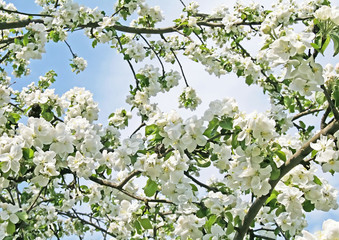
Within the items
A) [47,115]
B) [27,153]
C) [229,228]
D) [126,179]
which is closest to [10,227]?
[27,153]

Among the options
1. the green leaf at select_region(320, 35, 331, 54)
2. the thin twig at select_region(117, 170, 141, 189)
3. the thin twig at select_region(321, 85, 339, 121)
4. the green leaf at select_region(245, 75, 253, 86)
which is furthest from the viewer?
the green leaf at select_region(245, 75, 253, 86)

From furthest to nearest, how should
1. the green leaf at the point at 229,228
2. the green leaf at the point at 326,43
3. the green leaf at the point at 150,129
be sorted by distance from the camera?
1. the green leaf at the point at 229,228
2. the green leaf at the point at 150,129
3. the green leaf at the point at 326,43

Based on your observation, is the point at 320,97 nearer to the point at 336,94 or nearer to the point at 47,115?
the point at 336,94

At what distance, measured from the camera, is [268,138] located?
2.05m

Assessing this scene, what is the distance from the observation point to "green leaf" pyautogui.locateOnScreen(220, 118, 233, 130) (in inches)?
86.1

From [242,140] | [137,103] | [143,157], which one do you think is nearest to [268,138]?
[242,140]

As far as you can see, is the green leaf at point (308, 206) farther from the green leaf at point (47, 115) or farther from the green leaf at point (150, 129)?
the green leaf at point (47, 115)

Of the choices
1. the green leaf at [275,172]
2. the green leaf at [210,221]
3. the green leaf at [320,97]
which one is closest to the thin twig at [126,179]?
the green leaf at [210,221]

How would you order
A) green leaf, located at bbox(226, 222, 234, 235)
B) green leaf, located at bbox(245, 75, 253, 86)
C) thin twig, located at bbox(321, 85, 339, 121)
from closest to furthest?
1. thin twig, located at bbox(321, 85, 339, 121)
2. green leaf, located at bbox(226, 222, 234, 235)
3. green leaf, located at bbox(245, 75, 253, 86)

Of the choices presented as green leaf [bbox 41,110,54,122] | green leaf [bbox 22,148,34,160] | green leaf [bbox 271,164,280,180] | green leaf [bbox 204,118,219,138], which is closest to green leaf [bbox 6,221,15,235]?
green leaf [bbox 22,148,34,160]

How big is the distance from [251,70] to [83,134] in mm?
2886

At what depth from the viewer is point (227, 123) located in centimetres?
222

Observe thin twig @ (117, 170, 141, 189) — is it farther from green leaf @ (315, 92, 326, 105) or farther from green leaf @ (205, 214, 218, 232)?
green leaf @ (315, 92, 326, 105)

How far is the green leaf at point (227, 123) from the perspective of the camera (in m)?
2.19
